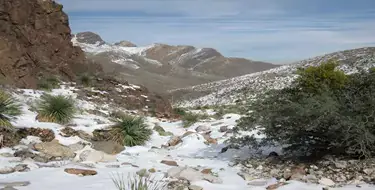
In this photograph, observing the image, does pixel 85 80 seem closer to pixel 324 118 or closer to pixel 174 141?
pixel 174 141

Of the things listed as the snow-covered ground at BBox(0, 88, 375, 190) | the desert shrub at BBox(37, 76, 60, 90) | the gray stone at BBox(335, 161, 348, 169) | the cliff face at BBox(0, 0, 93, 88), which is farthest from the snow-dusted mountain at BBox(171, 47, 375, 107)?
the gray stone at BBox(335, 161, 348, 169)

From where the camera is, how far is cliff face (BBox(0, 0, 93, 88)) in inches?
703

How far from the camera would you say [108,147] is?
37.1 ft

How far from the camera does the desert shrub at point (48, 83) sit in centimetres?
1809

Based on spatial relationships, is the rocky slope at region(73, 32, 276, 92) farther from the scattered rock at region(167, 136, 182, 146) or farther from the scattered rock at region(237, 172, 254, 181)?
the scattered rock at region(237, 172, 254, 181)

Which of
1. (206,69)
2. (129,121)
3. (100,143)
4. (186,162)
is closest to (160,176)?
(186,162)

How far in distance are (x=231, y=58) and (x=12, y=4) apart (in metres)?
159

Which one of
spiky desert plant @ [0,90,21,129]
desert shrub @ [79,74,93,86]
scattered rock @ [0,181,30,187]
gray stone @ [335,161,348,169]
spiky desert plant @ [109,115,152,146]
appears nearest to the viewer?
scattered rock @ [0,181,30,187]

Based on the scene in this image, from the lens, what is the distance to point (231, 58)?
176 m

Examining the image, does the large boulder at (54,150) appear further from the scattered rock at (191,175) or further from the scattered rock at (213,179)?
the scattered rock at (213,179)

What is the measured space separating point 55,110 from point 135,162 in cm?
478

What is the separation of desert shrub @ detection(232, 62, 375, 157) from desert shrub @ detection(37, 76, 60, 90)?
1084 centimetres

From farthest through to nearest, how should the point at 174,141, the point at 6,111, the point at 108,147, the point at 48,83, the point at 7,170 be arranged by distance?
the point at 48,83, the point at 174,141, the point at 108,147, the point at 6,111, the point at 7,170

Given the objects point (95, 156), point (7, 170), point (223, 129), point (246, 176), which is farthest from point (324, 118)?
point (223, 129)
